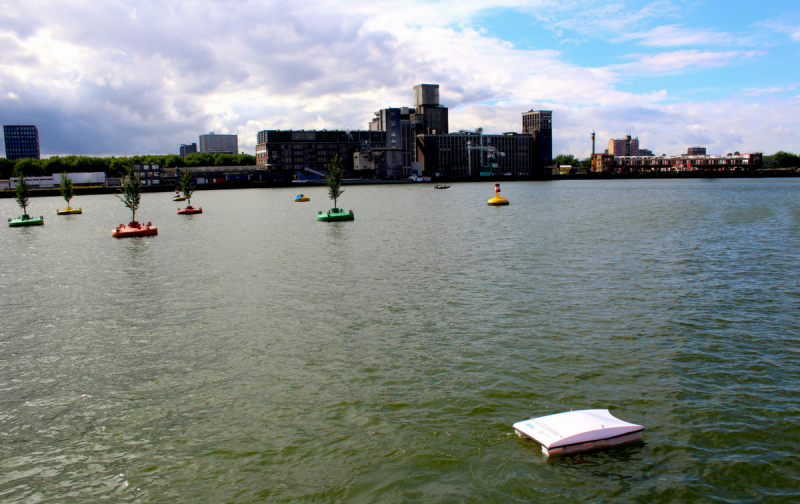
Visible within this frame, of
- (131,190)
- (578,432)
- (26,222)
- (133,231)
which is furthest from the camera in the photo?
(26,222)

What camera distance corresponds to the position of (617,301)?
79.6 ft

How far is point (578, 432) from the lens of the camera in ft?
37.8

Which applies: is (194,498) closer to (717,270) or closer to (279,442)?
(279,442)

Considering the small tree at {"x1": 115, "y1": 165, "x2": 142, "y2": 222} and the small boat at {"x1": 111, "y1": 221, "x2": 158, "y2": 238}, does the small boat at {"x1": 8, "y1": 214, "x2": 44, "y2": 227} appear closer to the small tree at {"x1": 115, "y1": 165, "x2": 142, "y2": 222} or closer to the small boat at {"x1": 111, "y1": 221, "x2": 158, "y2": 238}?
the small tree at {"x1": 115, "y1": 165, "x2": 142, "y2": 222}

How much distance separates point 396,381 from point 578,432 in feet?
18.5

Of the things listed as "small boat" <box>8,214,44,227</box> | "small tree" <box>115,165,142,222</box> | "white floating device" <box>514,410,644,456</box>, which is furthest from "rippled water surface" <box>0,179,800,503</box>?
"small boat" <box>8,214,44,227</box>

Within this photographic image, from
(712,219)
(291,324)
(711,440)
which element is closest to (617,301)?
(711,440)

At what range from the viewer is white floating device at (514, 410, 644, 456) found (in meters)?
11.5

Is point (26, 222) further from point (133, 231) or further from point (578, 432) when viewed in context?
point (578, 432)

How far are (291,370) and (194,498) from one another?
6.48 meters

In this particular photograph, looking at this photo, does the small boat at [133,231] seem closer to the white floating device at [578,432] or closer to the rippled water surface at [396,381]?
the rippled water surface at [396,381]

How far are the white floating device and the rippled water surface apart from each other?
26cm

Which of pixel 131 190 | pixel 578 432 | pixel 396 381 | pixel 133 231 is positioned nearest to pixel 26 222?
pixel 131 190

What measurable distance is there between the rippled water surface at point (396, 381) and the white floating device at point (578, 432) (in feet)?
0.87
